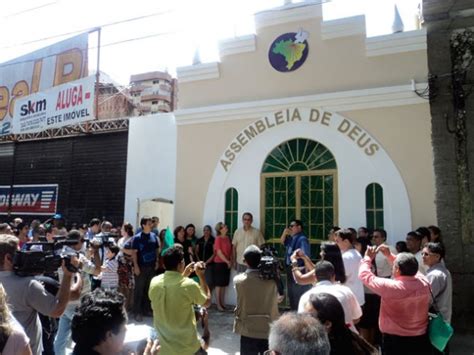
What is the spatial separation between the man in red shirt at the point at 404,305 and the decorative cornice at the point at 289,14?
564 cm

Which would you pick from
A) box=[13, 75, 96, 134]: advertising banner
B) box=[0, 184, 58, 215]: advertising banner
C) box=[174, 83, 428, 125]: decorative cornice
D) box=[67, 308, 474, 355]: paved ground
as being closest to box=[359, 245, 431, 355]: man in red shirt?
box=[67, 308, 474, 355]: paved ground

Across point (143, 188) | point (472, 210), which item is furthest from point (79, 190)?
point (472, 210)

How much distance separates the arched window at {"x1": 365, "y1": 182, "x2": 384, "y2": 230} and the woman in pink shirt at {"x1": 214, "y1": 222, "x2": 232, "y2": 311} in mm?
2593

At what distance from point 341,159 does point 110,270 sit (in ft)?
14.4

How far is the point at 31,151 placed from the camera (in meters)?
11.9

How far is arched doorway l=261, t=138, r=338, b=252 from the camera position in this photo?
738 centimetres

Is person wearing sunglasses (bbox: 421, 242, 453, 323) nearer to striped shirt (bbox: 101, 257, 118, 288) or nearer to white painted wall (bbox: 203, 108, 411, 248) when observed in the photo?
Result: white painted wall (bbox: 203, 108, 411, 248)

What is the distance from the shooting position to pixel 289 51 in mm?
7910

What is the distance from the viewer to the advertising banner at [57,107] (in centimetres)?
1088

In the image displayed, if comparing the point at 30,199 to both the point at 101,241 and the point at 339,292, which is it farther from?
the point at 339,292

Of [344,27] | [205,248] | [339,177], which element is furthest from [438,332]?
[344,27]

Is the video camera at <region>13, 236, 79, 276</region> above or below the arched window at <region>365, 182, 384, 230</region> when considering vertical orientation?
below

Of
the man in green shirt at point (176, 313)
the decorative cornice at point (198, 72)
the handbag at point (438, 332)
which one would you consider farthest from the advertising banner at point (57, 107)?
the handbag at point (438, 332)

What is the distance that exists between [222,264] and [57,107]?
23.0 feet
